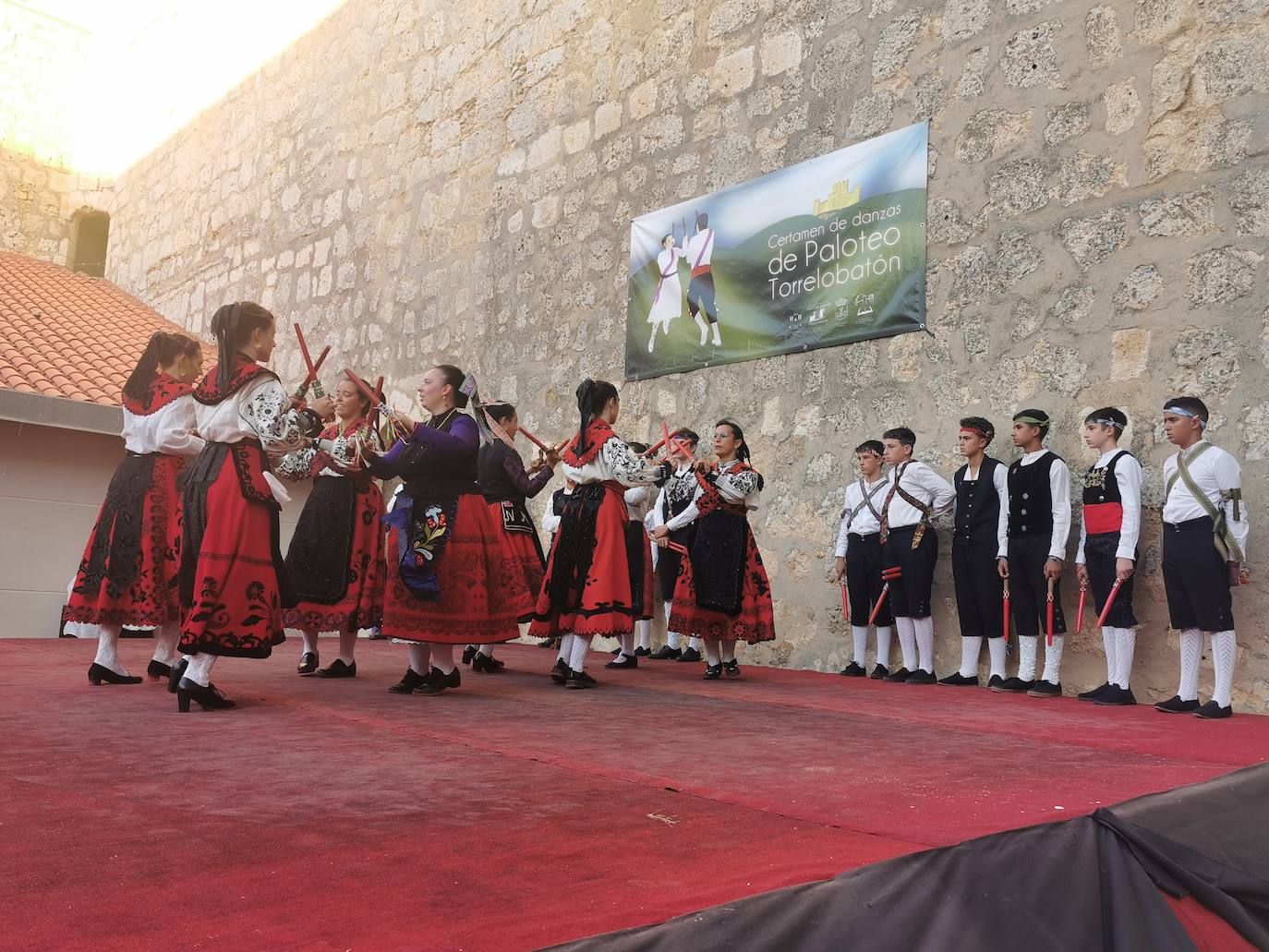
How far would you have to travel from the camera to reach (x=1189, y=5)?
16.5 feet

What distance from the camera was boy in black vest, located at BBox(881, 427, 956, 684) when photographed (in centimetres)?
567

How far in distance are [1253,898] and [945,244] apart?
455 centimetres

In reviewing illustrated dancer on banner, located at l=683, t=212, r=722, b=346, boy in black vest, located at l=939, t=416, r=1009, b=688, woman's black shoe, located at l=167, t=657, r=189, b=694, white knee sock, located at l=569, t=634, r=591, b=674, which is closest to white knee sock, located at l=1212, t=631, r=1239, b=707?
boy in black vest, located at l=939, t=416, r=1009, b=688

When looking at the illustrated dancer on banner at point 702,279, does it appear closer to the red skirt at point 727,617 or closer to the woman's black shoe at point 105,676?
the red skirt at point 727,617

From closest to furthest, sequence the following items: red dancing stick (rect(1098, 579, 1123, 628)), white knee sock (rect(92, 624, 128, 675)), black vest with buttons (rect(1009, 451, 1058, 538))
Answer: white knee sock (rect(92, 624, 128, 675)) → red dancing stick (rect(1098, 579, 1123, 628)) → black vest with buttons (rect(1009, 451, 1058, 538))

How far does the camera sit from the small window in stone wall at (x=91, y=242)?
A: 1589cm

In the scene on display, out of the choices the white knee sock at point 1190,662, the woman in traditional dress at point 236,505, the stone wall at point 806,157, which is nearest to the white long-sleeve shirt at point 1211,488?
the stone wall at point 806,157

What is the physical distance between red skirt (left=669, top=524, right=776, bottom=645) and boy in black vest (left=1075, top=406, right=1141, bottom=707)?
1571mm

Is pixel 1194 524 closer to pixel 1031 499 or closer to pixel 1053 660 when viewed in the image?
pixel 1031 499

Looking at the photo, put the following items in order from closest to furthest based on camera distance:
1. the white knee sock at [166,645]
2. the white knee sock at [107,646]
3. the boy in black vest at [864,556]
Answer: the white knee sock at [107,646], the white knee sock at [166,645], the boy in black vest at [864,556]

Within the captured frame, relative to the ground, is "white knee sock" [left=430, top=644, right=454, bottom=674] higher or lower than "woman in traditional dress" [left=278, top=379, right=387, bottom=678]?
lower

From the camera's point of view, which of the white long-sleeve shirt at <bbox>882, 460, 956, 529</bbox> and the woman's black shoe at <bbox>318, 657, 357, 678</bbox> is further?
the white long-sleeve shirt at <bbox>882, 460, 956, 529</bbox>

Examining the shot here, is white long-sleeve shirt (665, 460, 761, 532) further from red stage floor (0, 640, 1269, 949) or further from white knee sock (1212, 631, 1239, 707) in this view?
white knee sock (1212, 631, 1239, 707)

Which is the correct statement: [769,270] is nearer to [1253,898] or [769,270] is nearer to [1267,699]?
[1267,699]
